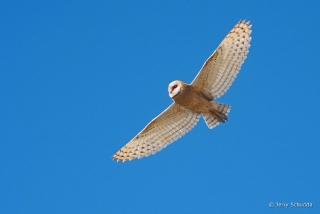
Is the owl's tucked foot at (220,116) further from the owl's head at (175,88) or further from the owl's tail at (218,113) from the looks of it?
the owl's head at (175,88)

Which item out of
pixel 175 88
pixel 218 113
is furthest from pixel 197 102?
pixel 175 88

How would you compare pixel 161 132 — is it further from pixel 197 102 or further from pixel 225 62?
pixel 225 62

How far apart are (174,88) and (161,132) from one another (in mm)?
1833

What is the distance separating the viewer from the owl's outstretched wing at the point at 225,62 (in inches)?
927

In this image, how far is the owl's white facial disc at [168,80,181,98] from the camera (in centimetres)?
2342

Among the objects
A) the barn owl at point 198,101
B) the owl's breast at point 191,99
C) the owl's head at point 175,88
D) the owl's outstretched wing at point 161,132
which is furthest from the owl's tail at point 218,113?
the owl's head at point 175,88

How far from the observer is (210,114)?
24219 millimetres

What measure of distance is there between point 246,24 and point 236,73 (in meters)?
1.41

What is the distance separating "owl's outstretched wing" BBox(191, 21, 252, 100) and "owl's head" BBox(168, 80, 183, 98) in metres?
0.59

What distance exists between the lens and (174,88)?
23500 mm

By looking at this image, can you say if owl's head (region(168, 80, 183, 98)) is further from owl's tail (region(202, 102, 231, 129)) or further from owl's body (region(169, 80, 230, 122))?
owl's tail (region(202, 102, 231, 129))

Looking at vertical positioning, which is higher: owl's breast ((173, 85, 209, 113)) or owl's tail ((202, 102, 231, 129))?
owl's breast ((173, 85, 209, 113))

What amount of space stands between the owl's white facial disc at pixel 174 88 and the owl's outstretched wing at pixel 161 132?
3.26 ft

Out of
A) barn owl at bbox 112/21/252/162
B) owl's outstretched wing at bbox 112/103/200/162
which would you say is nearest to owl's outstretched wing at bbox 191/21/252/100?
barn owl at bbox 112/21/252/162
